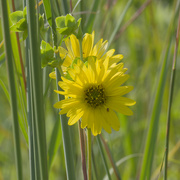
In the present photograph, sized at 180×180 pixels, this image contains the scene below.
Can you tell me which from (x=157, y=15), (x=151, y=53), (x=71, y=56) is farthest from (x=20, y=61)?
(x=157, y=15)

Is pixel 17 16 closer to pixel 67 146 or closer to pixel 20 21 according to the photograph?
pixel 20 21

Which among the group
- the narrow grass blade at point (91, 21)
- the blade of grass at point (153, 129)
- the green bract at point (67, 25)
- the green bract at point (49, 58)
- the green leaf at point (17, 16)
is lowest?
the blade of grass at point (153, 129)

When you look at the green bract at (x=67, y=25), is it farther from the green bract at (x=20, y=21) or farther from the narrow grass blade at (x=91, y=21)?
the narrow grass blade at (x=91, y=21)

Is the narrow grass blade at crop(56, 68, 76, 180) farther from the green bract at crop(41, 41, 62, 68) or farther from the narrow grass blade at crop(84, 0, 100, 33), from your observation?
the narrow grass blade at crop(84, 0, 100, 33)

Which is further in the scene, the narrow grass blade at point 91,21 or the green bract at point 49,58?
the narrow grass blade at point 91,21

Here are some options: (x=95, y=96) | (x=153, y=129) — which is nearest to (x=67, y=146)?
(x=95, y=96)

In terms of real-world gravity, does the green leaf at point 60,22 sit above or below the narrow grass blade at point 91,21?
below

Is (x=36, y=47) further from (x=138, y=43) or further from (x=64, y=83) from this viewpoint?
(x=138, y=43)

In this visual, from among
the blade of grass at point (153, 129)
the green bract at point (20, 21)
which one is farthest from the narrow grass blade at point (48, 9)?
the blade of grass at point (153, 129)

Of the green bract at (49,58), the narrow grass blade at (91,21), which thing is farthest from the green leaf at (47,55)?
the narrow grass blade at (91,21)
